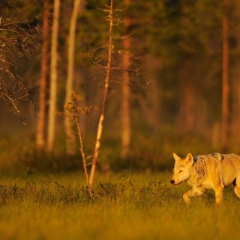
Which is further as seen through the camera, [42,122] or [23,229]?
[42,122]

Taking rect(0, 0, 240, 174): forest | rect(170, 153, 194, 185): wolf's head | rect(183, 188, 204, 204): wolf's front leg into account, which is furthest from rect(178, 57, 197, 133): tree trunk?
rect(170, 153, 194, 185): wolf's head

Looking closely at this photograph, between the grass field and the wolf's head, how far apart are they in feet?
1.79

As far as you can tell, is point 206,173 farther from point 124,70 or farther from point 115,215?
point 124,70

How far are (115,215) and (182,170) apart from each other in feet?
8.41

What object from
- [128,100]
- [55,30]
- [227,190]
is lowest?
[227,190]

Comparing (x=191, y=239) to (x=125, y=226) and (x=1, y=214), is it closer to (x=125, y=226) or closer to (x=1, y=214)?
(x=125, y=226)

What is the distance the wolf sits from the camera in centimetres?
1595

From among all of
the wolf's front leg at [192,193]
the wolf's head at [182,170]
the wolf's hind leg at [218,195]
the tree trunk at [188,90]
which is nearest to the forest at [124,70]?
the tree trunk at [188,90]

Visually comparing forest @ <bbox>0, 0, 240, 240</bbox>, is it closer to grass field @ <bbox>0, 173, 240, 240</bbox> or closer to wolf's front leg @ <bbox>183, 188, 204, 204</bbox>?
grass field @ <bbox>0, 173, 240, 240</bbox>

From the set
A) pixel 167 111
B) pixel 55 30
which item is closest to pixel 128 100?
pixel 55 30

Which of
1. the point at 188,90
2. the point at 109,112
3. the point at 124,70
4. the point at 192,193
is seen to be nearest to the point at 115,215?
the point at 192,193

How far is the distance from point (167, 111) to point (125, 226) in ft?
230

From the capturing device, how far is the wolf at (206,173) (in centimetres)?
1595

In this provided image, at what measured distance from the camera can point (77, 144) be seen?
3472cm
